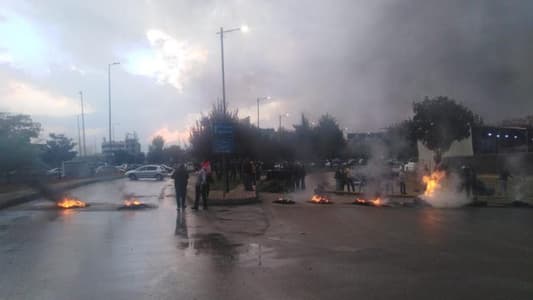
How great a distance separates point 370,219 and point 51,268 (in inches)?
377

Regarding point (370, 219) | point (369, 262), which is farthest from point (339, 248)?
point (370, 219)

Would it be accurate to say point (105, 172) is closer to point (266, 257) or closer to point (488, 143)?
point (488, 143)

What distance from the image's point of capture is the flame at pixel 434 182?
70.6ft

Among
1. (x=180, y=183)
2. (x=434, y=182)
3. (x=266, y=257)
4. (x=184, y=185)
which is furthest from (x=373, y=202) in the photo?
(x=266, y=257)

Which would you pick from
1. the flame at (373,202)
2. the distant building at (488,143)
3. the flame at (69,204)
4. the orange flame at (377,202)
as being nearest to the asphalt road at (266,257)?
the flame at (69,204)

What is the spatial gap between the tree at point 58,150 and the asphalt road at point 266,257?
64941mm

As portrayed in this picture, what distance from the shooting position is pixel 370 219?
15.3 m

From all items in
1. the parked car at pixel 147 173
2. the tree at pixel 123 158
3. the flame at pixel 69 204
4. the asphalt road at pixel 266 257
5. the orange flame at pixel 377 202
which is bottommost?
the orange flame at pixel 377 202

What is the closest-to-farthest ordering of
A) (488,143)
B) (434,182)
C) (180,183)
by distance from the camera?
(180,183) < (434,182) < (488,143)

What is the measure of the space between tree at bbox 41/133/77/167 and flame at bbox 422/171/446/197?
6583 centimetres

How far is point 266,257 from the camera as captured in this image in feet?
30.7

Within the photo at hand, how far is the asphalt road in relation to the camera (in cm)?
703

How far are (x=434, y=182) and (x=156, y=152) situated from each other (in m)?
103

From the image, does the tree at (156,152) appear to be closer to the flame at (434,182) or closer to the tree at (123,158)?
the tree at (123,158)
